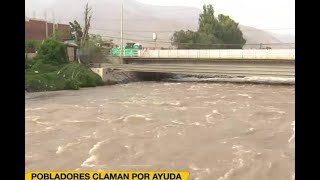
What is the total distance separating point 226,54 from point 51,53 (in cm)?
1900

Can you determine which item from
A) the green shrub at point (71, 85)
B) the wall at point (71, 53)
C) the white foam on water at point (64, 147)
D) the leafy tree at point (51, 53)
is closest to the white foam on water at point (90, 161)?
the white foam on water at point (64, 147)

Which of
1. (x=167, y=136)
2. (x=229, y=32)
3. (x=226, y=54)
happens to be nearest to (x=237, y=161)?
(x=167, y=136)

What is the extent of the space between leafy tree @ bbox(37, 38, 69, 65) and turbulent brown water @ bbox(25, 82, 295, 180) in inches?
569

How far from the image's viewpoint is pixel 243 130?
17.0 m

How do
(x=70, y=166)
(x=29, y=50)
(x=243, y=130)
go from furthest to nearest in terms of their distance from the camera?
(x=29, y=50) → (x=243, y=130) → (x=70, y=166)

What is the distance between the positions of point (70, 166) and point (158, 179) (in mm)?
4180

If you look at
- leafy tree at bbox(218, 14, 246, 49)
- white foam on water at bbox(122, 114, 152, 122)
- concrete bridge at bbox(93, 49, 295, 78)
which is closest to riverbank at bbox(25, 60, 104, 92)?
concrete bridge at bbox(93, 49, 295, 78)

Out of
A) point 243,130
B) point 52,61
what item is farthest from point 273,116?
point 52,61

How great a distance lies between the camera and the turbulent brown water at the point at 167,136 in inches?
458

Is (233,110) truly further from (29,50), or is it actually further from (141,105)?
(29,50)

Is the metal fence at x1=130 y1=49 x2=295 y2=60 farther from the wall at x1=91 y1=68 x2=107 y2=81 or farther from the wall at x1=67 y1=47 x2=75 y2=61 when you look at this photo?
the wall at x1=67 y1=47 x2=75 y2=61

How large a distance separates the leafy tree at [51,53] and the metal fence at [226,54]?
950cm

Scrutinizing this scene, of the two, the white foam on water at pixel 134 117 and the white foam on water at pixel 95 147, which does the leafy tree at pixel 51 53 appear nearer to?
the white foam on water at pixel 134 117

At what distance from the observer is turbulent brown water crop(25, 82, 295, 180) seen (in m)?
11.6
